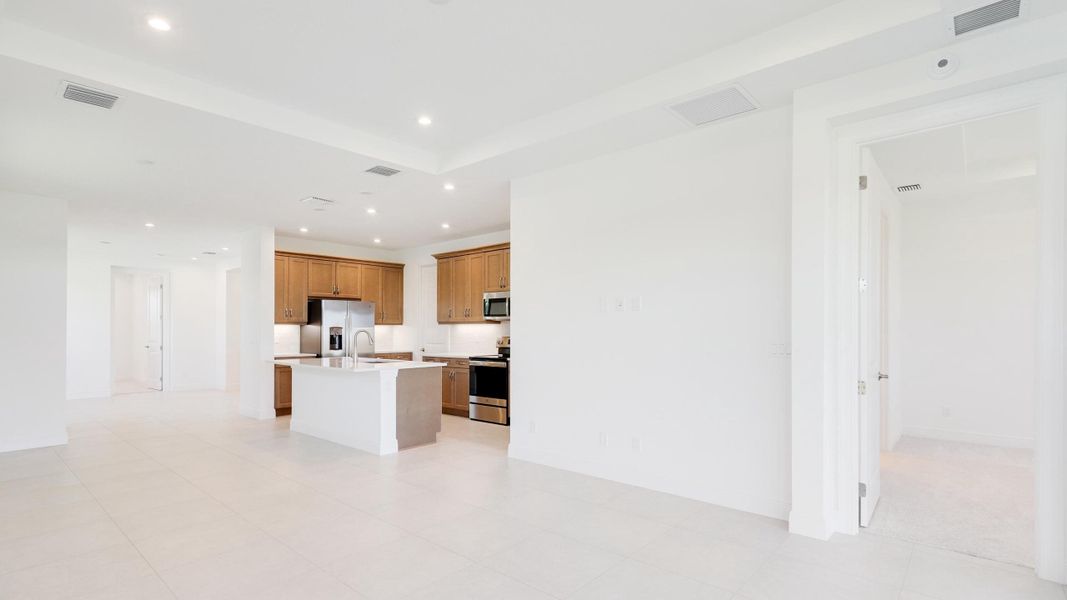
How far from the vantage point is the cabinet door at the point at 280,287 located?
26.0 feet

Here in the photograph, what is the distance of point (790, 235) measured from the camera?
3414mm

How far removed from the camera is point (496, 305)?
7504 mm

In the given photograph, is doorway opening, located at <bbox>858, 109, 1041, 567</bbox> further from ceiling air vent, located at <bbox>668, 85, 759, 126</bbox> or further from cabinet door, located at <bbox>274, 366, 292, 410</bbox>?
cabinet door, located at <bbox>274, 366, 292, 410</bbox>

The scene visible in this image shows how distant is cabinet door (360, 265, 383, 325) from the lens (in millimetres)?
8969

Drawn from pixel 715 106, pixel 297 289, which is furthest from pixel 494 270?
pixel 715 106

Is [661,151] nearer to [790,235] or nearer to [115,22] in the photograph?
[790,235]

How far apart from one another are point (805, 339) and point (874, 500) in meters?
1.43

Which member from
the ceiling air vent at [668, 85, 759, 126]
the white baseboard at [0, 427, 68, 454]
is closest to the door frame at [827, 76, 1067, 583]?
the ceiling air vent at [668, 85, 759, 126]

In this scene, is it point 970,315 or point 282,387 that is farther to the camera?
point 282,387

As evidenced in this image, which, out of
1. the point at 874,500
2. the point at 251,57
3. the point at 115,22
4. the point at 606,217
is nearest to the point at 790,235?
the point at 606,217

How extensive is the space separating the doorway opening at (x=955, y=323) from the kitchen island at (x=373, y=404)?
4.13 metres

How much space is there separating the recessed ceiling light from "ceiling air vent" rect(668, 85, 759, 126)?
295 cm

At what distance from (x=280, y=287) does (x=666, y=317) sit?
20.5 ft

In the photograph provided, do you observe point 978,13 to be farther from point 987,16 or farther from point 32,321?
point 32,321
